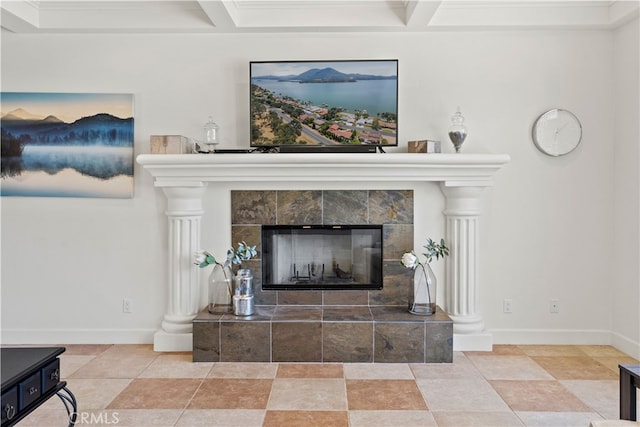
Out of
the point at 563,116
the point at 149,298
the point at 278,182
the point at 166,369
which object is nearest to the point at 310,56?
the point at 278,182

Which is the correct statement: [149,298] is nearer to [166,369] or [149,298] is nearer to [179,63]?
[166,369]

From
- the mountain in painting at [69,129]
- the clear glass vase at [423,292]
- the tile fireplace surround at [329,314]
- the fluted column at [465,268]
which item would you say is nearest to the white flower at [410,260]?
the clear glass vase at [423,292]

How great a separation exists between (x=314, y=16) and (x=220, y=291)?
2210mm

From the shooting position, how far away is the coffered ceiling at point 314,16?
3.46 m

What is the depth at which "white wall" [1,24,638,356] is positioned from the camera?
3607mm

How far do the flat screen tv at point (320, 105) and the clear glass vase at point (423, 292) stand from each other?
1007 millimetres

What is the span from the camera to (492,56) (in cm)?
361

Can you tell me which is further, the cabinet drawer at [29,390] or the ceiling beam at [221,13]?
the ceiling beam at [221,13]

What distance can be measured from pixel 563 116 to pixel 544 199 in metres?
0.66

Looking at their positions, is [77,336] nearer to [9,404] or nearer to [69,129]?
[69,129]

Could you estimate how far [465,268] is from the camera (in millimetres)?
3510

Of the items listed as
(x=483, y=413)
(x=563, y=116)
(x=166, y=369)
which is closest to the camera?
(x=483, y=413)

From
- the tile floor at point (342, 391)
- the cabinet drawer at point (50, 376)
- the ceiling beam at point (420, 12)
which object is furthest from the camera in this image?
the ceiling beam at point (420, 12)

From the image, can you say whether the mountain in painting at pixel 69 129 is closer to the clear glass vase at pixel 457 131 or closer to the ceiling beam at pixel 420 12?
the ceiling beam at pixel 420 12
